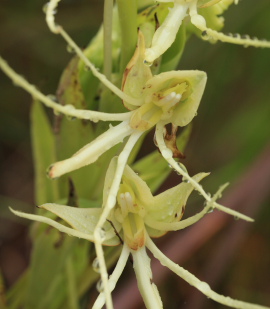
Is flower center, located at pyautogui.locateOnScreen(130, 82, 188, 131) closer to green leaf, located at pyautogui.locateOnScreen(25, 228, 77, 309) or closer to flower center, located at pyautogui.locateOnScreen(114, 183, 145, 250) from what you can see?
flower center, located at pyautogui.locateOnScreen(114, 183, 145, 250)

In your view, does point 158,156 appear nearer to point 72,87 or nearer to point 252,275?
point 72,87

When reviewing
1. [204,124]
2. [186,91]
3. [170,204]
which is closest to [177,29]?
[186,91]

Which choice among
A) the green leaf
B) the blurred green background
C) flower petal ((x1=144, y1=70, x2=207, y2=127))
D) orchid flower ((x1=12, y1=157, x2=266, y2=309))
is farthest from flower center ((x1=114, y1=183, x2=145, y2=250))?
the blurred green background

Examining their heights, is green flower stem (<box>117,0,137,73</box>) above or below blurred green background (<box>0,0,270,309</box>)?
below

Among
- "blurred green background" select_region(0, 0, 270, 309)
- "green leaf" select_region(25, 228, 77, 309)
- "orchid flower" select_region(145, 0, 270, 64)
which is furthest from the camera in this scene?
"blurred green background" select_region(0, 0, 270, 309)

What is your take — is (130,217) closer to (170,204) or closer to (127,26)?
(170,204)

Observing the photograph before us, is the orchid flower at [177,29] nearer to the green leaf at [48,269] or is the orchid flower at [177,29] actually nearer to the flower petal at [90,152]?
the flower petal at [90,152]
